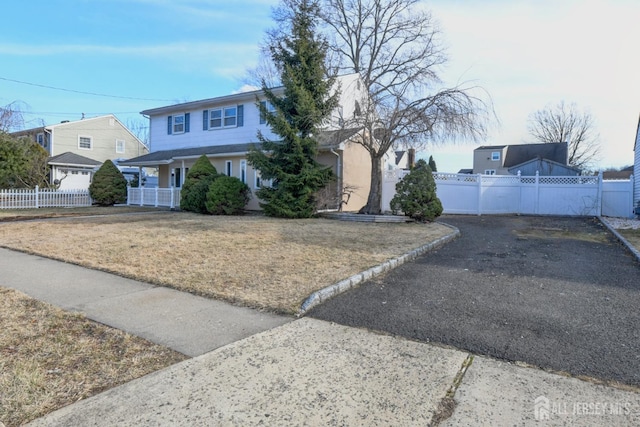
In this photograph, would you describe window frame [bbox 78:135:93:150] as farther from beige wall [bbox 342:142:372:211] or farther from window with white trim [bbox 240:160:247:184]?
beige wall [bbox 342:142:372:211]

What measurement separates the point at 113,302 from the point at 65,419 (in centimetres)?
248

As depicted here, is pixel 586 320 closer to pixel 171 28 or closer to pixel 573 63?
pixel 573 63

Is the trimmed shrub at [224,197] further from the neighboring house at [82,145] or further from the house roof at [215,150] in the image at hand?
the neighboring house at [82,145]

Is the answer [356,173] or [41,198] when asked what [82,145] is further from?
[356,173]

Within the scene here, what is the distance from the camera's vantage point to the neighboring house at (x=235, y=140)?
1628 cm

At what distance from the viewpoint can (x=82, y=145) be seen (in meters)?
34.3

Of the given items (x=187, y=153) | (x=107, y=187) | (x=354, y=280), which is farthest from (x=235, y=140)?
(x=354, y=280)

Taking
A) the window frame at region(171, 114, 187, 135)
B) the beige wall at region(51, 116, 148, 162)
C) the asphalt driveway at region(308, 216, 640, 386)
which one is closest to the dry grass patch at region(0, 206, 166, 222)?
the window frame at region(171, 114, 187, 135)

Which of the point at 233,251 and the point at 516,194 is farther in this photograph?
the point at 516,194

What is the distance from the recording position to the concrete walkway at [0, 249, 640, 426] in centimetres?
232

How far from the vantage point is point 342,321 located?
4.04m

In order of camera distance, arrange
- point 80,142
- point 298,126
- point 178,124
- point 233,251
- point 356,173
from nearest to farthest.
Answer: point 233,251, point 298,126, point 356,173, point 178,124, point 80,142

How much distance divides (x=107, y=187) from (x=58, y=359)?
68.6 feet

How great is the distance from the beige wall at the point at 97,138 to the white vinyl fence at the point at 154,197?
16.4m
